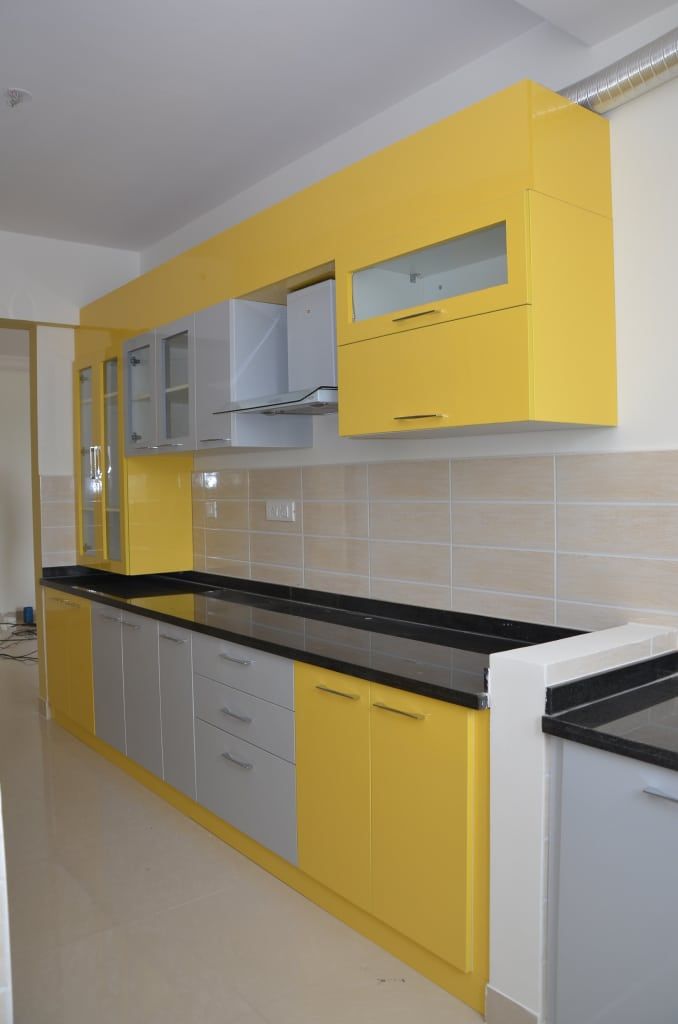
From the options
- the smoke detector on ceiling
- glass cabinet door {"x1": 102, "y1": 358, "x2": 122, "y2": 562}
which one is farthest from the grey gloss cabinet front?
glass cabinet door {"x1": 102, "y1": 358, "x2": 122, "y2": 562}

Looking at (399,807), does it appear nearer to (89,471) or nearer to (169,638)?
(169,638)

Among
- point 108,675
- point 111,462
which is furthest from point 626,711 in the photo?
point 111,462

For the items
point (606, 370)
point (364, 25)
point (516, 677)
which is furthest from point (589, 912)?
point (364, 25)

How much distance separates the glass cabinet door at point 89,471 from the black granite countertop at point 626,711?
3.14 meters

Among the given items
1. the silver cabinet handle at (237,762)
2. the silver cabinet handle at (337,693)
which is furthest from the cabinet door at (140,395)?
the silver cabinet handle at (337,693)

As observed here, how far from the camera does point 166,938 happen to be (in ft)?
7.92

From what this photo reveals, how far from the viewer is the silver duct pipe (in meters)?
2.01

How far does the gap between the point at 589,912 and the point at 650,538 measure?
3.11 ft

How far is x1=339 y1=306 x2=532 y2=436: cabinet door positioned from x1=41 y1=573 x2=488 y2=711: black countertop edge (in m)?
0.69

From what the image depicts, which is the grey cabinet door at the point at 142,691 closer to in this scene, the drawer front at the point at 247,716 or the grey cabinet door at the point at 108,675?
the grey cabinet door at the point at 108,675

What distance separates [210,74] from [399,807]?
232 centimetres

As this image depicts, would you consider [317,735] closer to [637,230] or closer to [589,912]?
[589,912]

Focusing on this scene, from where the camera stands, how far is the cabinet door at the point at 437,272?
2080 millimetres

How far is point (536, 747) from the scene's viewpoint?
1.81 metres
